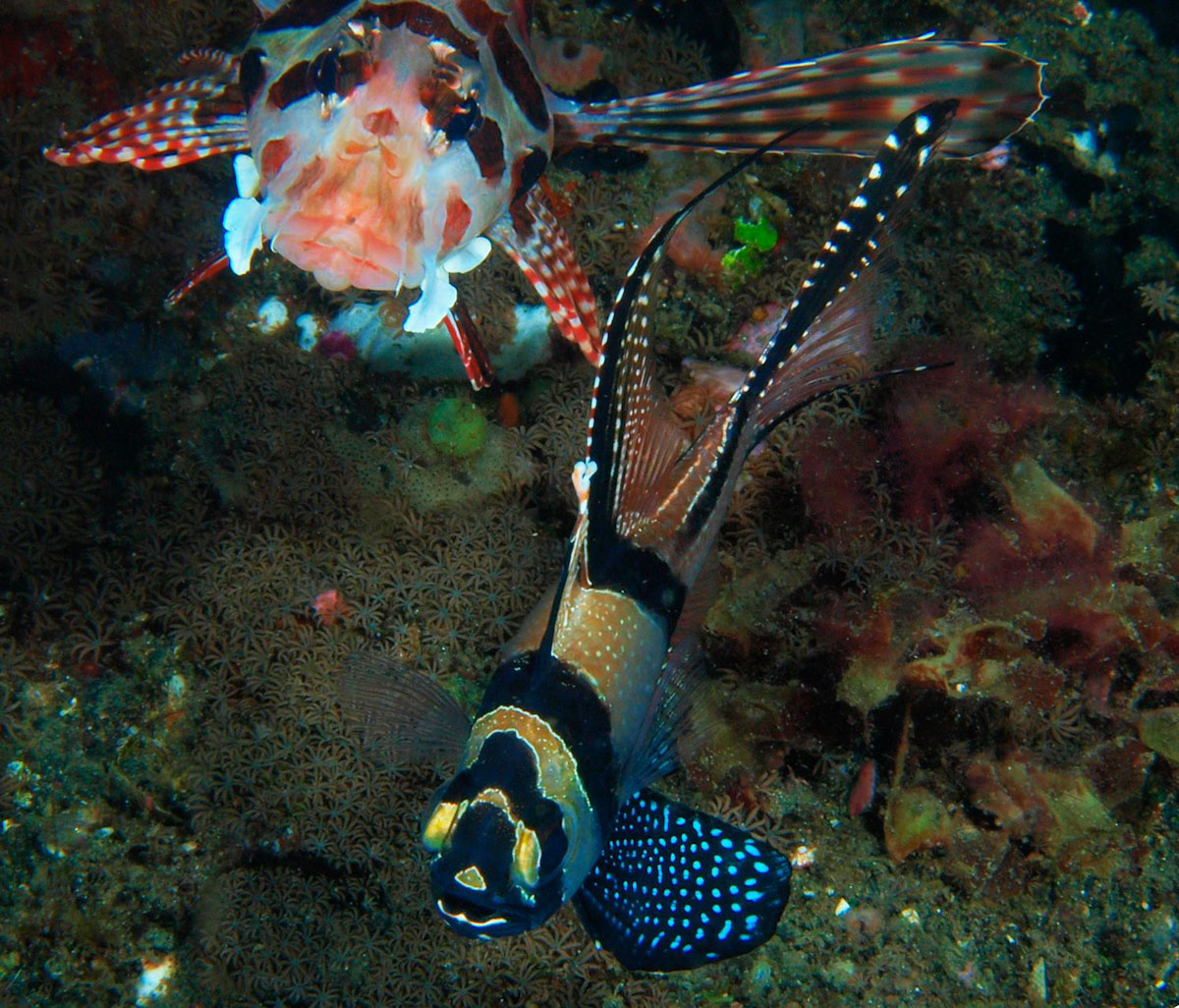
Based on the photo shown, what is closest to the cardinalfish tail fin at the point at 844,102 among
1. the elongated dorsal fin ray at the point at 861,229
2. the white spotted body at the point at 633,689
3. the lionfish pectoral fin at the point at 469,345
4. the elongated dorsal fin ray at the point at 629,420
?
the elongated dorsal fin ray at the point at 861,229

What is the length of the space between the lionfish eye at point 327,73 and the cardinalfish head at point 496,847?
228cm

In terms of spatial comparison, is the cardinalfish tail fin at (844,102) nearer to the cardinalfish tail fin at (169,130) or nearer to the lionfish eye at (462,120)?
the lionfish eye at (462,120)

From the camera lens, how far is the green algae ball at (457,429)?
151 inches

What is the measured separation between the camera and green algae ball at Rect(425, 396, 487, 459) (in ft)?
12.6

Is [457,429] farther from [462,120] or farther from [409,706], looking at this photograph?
[462,120]

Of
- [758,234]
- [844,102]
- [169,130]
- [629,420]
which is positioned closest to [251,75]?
[169,130]

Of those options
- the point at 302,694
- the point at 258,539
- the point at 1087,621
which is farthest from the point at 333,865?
the point at 1087,621

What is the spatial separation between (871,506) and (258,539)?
3.10 metres

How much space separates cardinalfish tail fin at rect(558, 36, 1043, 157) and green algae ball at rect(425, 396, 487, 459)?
4.71 feet

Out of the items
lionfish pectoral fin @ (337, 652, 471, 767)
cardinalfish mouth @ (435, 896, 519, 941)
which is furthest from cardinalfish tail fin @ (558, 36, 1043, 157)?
cardinalfish mouth @ (435, 896, 519, 941)

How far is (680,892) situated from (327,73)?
3.24m

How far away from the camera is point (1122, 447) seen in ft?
13.1

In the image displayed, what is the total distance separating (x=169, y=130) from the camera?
11.0 ft

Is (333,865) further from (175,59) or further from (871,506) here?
(175,59)
